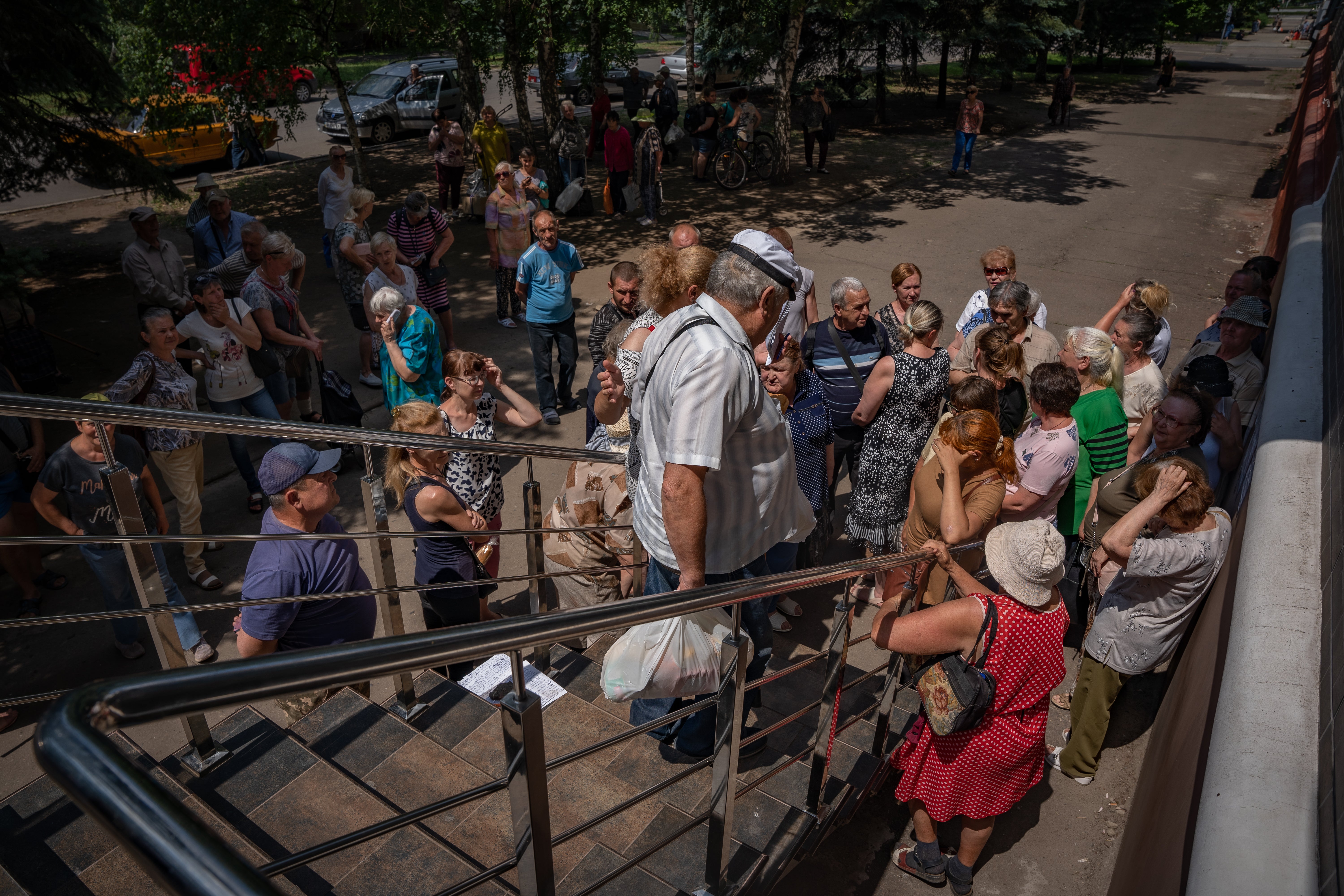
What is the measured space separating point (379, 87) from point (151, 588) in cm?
1911

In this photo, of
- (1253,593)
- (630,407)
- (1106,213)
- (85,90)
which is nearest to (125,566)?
(630,407)

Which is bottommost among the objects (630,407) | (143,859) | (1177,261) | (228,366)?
(1177,261)

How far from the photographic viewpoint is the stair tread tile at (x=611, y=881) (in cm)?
240

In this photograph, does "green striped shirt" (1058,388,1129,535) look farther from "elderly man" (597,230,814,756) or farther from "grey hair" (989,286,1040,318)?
"elderly man" (597,230,814,756)

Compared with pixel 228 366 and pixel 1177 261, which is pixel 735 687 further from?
pixel 1177 261

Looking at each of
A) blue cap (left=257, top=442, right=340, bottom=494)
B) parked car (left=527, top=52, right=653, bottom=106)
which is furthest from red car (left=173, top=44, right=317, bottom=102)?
blue cap (left=257, top=442, right=340, bottom=494)

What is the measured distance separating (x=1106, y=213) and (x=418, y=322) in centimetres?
1283

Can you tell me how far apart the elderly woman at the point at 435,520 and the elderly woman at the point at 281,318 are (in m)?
2.51

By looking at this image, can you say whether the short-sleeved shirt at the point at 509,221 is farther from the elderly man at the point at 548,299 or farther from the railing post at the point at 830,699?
the railing post at the point at 830,699

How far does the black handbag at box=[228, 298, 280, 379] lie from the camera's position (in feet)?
19.4

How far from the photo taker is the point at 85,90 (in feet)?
24.9

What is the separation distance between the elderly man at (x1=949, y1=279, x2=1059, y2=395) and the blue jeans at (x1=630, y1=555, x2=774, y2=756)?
8.88 feet

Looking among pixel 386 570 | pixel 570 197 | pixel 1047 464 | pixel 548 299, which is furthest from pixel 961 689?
pixel 570 197

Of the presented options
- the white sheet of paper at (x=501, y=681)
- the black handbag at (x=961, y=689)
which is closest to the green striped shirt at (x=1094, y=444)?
the black handbag at (x=961, y=689)
